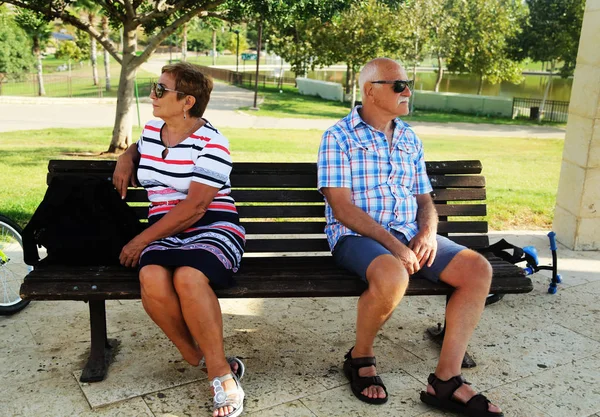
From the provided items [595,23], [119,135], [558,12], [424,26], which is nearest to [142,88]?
[424,26]

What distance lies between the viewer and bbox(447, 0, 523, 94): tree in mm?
34688

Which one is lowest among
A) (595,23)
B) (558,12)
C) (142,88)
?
(142,88)

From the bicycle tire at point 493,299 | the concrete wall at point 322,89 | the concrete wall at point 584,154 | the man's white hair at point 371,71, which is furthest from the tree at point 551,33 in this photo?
the man's white hair at point 371,71

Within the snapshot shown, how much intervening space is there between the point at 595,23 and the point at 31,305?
4.92 m

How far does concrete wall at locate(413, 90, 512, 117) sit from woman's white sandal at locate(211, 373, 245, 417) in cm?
3126

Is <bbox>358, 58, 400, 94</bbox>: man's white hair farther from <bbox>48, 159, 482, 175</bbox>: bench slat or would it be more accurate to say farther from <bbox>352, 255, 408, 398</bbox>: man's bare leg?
<bbox>352, 255, 408, 398</bbox>: man's bare leg

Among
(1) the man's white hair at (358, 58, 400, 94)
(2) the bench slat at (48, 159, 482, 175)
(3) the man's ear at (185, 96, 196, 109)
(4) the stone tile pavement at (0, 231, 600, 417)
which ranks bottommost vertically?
(4) the stone tile pavement at (0, 231, 600, 417)

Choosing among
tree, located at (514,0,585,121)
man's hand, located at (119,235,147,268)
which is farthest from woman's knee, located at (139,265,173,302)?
tree, located at (514,0,585,121)

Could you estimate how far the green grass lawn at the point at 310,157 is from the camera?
718cm

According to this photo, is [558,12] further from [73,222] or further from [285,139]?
[73,222]

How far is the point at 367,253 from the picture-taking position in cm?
327

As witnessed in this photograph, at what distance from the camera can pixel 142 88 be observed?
125 feet

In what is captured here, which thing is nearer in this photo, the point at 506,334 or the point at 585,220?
the point at 506,334

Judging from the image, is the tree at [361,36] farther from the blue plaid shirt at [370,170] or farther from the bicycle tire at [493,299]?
the blue plaid shirt at [370,170]
